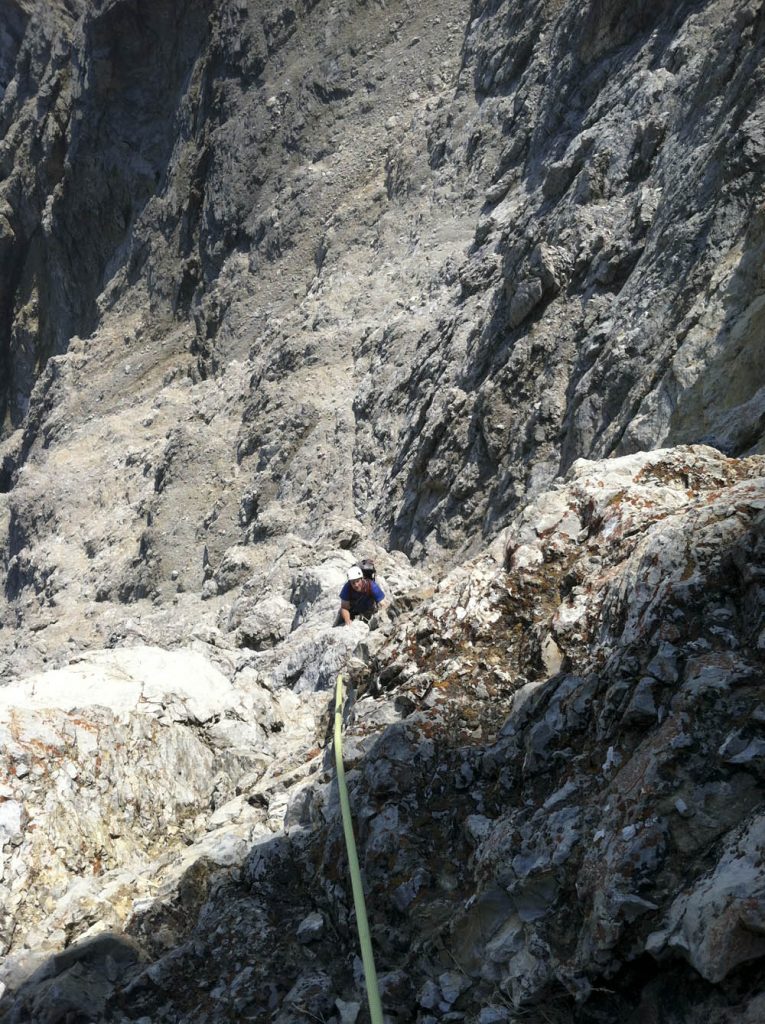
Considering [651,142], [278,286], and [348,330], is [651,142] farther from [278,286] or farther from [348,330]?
[278,286]

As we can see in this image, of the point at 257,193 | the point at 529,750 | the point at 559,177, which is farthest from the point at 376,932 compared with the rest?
the point at 257,193

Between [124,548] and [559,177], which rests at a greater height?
[559,177]

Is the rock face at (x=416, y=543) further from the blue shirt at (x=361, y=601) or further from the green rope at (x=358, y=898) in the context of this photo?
the blue shirt at (x=361, y=601)

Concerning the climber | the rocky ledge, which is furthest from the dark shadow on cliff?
the rocky ledge

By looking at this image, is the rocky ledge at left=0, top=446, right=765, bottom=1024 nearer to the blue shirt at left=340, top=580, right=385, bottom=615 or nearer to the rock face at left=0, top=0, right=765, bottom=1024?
the rock face at left=0, top=0, right=765, bottom=1024

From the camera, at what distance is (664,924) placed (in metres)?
3.93

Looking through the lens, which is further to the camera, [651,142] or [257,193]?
[257,193]

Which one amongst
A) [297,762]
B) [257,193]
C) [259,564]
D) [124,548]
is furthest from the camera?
[257,193]

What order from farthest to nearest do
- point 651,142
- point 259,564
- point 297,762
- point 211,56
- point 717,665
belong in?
point 211,56
point 259,564
point 651,142
point 297,762
point 717,665

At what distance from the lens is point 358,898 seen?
5.16 m

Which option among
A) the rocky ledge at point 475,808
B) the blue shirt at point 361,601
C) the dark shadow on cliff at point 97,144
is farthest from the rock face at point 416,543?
the dark shadow on cliff at point 97,144

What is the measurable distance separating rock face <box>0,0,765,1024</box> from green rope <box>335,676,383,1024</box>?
0.15 meters

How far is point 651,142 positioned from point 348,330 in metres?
9.69

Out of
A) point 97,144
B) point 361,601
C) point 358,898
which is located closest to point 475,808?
point 358,898
